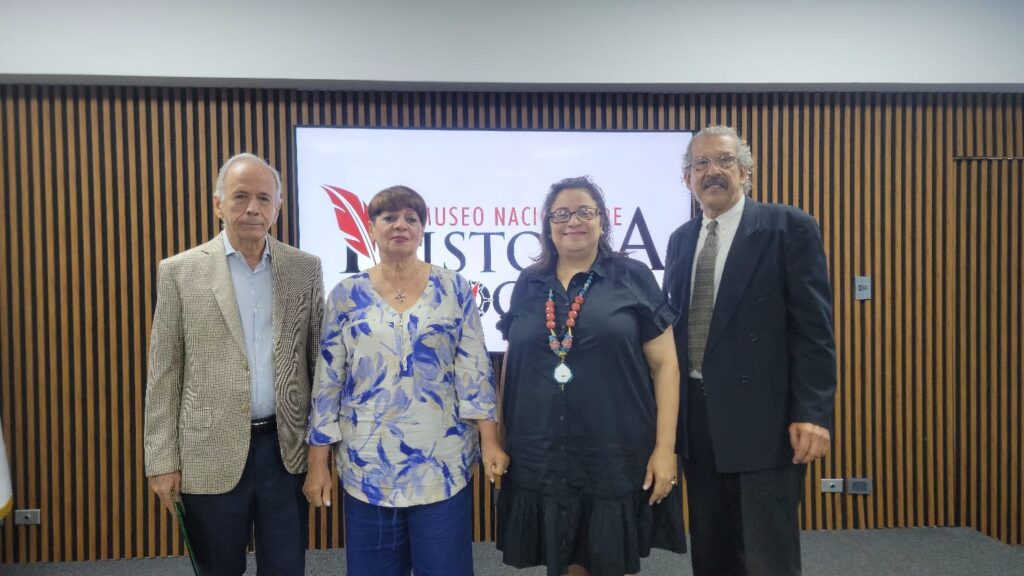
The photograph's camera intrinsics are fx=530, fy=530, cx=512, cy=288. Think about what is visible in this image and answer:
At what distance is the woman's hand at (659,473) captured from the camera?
1.63 m

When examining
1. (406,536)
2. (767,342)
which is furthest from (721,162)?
(406,536)

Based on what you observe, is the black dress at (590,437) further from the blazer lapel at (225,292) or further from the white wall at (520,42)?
the white wall at (520,42)

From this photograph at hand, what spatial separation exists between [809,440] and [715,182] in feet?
2.89

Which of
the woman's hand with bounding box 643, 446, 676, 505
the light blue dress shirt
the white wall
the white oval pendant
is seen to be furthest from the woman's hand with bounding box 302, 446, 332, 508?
the white wall

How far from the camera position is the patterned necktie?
1.78 meters

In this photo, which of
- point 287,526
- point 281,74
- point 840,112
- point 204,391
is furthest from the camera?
point 840,112

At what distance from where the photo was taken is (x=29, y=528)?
10.0ft

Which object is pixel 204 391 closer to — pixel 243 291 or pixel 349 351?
pixel 243 291

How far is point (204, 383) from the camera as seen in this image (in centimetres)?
161

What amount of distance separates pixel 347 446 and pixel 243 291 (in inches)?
23.6

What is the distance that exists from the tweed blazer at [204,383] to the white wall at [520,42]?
1770 mm

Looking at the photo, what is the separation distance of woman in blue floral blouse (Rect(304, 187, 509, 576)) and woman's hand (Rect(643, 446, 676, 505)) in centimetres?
46

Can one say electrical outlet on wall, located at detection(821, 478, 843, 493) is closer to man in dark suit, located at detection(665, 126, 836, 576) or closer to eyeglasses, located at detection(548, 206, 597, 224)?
man in dark suit, located at detection(665, 126, 836, 576)

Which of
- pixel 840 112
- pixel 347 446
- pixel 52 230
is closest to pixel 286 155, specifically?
pixel 52 230
